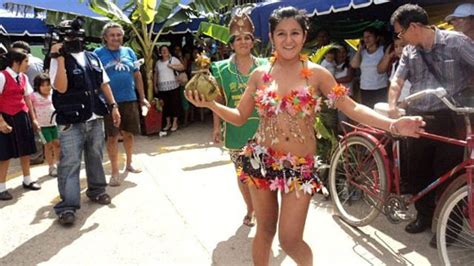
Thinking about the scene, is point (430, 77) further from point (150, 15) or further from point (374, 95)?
point (150, 15)

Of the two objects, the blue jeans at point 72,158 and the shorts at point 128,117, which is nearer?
the blue jeans at point 72,158

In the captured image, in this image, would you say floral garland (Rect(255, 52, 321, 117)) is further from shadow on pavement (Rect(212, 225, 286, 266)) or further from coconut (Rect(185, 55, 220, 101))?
shadow on pavement (Rect(212, 225, 286, 266))

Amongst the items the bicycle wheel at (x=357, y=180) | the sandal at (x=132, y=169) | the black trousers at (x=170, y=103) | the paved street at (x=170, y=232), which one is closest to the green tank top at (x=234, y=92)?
the paved street at (x=170, y=232)

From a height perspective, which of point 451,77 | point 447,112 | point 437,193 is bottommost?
point 437,193

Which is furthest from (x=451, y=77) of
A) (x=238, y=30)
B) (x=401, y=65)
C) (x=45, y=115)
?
(x=45, y=115)

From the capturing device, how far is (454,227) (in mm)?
2814

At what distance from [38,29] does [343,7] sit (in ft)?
22.8

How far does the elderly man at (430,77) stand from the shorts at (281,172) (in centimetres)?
95

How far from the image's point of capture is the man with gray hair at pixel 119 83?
5.06 m

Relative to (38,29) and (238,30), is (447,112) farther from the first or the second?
(38,29)

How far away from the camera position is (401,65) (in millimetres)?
3494

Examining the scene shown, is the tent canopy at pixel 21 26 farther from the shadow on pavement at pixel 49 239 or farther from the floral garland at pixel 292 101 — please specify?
the floral garland at pixel 292 101

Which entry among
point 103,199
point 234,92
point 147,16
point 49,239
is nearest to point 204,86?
point 234,92

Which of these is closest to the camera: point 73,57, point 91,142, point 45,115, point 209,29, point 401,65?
point 401,65
